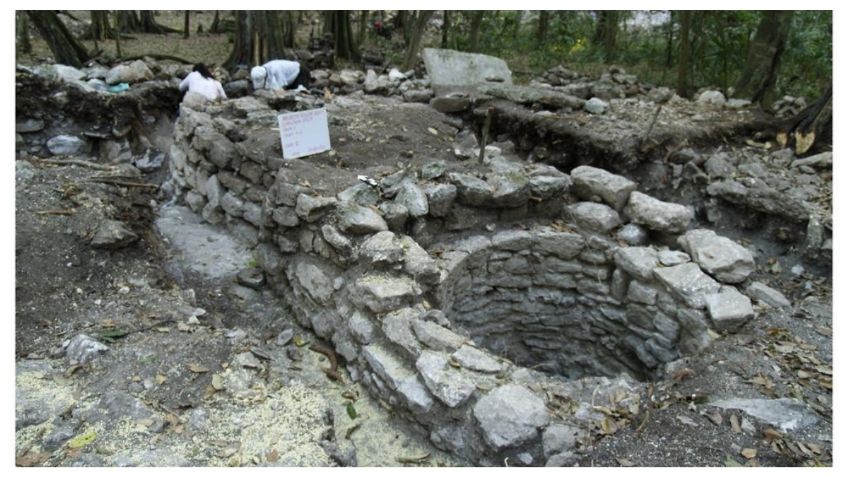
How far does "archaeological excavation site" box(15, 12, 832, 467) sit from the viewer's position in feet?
9.50

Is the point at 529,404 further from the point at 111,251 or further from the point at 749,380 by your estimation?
the point at 111,251

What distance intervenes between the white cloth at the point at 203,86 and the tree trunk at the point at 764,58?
21.6ft

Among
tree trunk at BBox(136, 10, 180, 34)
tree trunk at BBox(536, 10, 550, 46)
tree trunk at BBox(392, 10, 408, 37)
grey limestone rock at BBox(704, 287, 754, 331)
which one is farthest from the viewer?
tree trunk at BBox(392, 10, 408, 37)

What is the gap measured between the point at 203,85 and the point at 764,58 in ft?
23.0

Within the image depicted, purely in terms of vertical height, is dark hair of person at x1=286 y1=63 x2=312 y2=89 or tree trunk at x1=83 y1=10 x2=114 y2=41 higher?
tree trunk at x1=83 y1=10 x2=114 y2=41

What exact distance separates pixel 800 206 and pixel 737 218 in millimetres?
492

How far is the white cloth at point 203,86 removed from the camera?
6.88 meters

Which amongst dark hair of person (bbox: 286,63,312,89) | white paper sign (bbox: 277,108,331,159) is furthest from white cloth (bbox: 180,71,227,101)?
white paper sign (bbox: 277,108,331,159)

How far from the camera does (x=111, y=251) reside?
4.64 meters

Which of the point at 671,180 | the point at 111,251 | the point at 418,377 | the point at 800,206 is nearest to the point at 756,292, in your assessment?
the point at 800,206

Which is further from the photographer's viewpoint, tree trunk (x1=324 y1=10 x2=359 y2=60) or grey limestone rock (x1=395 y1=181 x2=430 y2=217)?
tree trunk (x1=324 y1=10 x2=359 y2=60)

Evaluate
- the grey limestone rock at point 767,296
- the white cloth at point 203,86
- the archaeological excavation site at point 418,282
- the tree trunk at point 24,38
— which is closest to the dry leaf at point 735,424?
the archaeological excavation site at point 418,282

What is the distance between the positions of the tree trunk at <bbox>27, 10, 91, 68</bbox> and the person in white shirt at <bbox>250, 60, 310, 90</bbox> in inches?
115

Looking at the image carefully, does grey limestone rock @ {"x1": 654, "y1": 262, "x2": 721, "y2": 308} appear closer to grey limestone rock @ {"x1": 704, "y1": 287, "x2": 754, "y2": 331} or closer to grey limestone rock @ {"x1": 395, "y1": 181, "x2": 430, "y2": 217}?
grey limestone rock @ {"x1": 704, "y1": 287, "x2": 754, "y2": 331}
